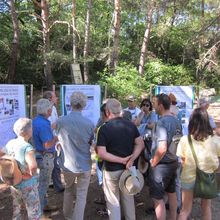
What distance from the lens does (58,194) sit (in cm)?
601

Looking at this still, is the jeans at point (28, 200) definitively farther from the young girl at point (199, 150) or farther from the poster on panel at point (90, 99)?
the poster on panel at point (90, 99)

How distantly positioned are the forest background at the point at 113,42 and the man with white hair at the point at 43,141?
1211cm

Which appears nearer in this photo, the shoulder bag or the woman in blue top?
the shoulder bag

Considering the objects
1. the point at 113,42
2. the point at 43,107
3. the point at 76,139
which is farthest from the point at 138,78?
the point at 76,139

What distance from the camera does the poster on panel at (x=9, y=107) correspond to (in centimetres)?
523

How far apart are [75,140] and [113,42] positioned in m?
16.1

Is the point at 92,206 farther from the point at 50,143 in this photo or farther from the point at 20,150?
the point at 20,150

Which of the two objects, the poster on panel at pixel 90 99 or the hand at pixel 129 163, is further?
the poster on panel at pixel 90 99

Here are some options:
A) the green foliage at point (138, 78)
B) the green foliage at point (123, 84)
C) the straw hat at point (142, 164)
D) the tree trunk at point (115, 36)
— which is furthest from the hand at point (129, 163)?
the tree trunk at point (115, 36)

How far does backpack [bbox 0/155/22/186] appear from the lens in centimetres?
363

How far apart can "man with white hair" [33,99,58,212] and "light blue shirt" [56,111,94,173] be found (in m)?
0.17

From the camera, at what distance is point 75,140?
4.34 meters

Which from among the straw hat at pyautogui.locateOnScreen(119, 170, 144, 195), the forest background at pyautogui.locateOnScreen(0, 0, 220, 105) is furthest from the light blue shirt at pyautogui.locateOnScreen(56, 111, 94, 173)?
the forest background at pyautogui.locateOnScreen(0, 0, 220, 105)

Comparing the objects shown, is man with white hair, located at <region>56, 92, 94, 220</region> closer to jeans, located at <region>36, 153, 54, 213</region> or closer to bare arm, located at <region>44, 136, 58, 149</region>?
bare arm, located at <region>44, 136, 58, 149</region>
